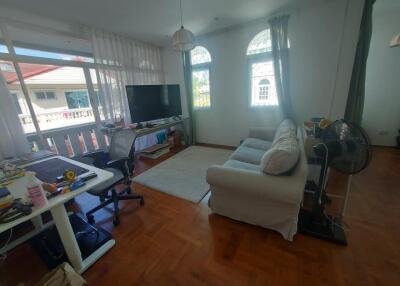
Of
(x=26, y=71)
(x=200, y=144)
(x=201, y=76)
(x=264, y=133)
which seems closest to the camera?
(x=26, y=71)

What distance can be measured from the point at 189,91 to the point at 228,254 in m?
3.49

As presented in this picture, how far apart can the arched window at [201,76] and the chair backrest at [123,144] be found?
2.50 m

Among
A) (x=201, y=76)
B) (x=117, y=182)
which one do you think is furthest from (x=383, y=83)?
(x=117, y=182)

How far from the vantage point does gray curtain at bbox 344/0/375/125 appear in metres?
2.39

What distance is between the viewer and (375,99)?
11.2 ft

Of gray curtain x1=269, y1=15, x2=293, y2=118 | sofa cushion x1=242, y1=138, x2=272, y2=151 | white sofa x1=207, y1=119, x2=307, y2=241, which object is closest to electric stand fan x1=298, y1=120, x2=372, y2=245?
white sofa x1=207, y1=119, x2=307, y2=241

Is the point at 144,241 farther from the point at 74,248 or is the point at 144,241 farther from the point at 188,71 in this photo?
the point at 188,71

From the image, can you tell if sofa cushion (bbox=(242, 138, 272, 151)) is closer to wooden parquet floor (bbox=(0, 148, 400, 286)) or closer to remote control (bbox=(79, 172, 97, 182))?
wooden parquet floor (bbox=(0, 148, 400, 286))

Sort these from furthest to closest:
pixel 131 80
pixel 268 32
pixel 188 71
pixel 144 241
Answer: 1. pixel 188 71
2. pixel 131 80
3. pixel 268 32
4. pixel 144 241

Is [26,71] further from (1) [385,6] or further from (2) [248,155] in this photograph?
(1) [385,6]

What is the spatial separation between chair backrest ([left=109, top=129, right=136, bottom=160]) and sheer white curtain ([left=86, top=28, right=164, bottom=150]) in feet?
4.91

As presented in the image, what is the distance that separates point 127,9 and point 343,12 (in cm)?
326

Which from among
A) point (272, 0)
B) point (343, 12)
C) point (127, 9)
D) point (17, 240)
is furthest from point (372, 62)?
point (17, 240)

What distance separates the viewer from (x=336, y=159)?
1395 mm
